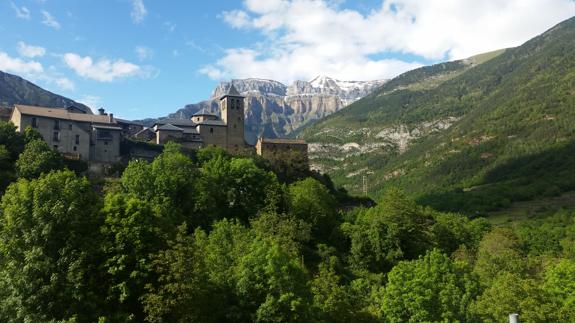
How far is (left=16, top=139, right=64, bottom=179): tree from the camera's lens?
6519 centimetres

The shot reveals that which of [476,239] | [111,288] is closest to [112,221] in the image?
[111,288]

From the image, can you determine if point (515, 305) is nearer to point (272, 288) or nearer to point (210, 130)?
point (272, 288)

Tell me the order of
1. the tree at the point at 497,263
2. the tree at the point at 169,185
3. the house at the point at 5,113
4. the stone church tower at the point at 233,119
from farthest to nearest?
1. the stone church tower at the point at 233,119
2. the house at the point at 5,113
3. the tree at the point at 169,185
4. the tree at the point at 497,263

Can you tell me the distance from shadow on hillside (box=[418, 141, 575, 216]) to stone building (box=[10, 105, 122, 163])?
358 feet

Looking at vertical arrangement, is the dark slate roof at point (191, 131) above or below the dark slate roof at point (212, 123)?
below

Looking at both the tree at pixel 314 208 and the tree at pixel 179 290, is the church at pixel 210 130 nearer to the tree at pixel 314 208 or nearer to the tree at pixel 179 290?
the tree at pixel 314 208

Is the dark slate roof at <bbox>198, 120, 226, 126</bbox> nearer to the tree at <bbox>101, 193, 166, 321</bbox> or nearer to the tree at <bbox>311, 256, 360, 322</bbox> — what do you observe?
the tree at <bbox>101, 193, 166, 321</bbox>

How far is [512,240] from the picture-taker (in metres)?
72.5

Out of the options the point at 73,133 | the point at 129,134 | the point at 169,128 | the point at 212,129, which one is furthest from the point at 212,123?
the point at 73,133

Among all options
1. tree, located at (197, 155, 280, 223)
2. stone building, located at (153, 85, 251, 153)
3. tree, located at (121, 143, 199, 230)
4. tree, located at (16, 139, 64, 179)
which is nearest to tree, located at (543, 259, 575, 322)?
tree, located at (197, 155, 280, 223)

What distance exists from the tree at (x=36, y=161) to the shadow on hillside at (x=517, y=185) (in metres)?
121

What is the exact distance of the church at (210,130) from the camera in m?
100

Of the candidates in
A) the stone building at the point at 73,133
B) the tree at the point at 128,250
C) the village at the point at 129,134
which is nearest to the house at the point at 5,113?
the village at the point at 129,134

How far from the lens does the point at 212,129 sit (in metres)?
105
